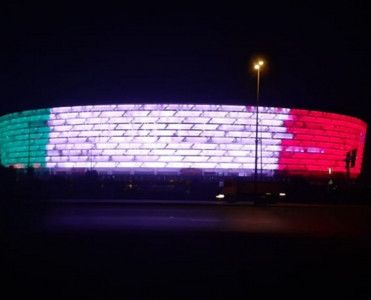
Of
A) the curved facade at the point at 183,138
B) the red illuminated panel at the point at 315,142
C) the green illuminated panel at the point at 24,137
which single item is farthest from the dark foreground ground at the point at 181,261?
the green illuminated panel at the point at 24,137

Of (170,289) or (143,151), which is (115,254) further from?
(143,151)

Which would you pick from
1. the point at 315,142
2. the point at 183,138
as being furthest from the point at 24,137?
the point at 315,142

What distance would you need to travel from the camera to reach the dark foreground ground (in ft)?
24.1

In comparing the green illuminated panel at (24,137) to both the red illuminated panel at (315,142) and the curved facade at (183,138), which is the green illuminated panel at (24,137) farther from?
the red illuminated panel at (315,142)

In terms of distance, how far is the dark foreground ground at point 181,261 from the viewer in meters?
7.35

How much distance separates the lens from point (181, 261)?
9.63 m

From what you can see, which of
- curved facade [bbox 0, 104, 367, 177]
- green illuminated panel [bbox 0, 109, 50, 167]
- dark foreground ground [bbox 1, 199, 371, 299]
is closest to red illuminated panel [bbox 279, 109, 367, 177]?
curved facade [bbox 0, 104, 367, 177]

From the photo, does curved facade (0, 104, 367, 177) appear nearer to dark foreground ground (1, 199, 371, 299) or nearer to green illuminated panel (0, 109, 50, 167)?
green illuminated panel (0, 109, 50, 167)

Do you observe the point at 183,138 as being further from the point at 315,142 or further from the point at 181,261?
the point at 181,261

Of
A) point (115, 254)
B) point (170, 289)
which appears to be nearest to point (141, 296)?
point (170, 289)

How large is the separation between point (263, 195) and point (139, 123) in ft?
148

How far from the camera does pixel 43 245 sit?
11281 mm

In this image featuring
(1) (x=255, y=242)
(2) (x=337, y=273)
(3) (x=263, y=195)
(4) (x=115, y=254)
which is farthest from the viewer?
(3) (x=263, y=195)

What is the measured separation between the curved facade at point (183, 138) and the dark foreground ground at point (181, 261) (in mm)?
59536
